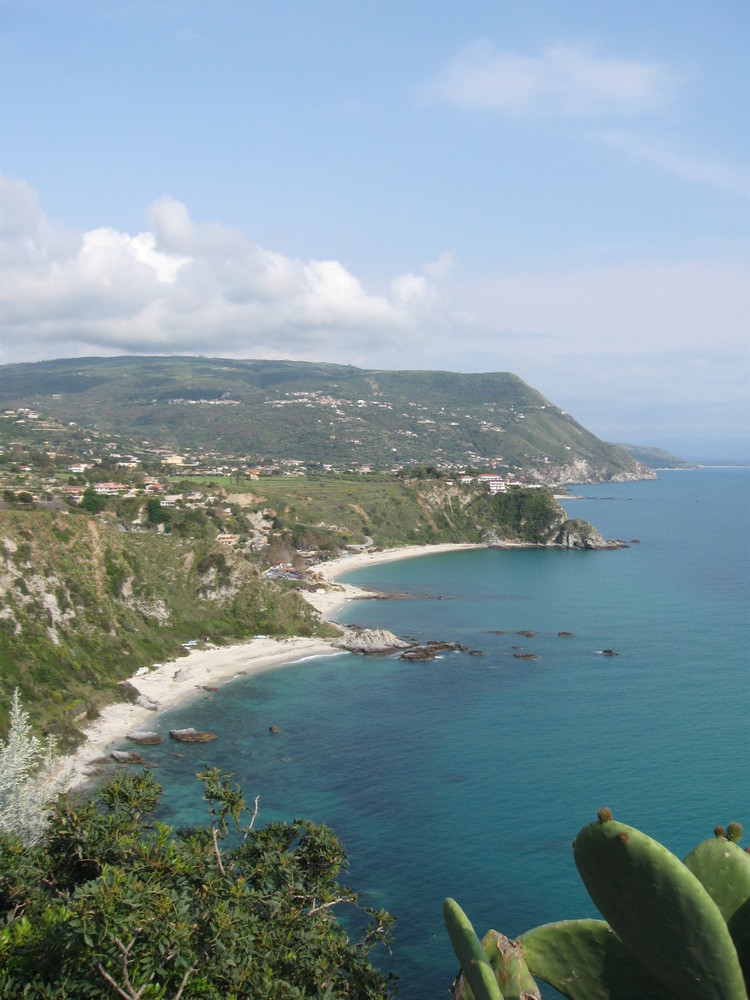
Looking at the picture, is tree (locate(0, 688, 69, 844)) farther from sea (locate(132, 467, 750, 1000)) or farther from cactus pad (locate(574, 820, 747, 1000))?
cactus pad (locate(574, 820, 747, 1000))

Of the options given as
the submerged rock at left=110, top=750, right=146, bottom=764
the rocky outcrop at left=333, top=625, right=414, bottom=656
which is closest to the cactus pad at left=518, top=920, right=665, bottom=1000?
the submerged rock at left=110, top=750, right=146, bottom=764

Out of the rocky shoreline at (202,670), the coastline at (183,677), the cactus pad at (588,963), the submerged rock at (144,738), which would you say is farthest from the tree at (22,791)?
the cactus pad at (588,963)

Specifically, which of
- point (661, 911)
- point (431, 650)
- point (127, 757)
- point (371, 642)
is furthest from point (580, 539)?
point (661, 911)

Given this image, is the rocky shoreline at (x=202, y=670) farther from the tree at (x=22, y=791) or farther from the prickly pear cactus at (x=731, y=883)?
the prickly pear cactus at (x=731, y=883)

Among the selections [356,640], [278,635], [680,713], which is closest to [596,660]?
[680,713]

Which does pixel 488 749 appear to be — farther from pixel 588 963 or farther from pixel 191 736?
pixel 588 963

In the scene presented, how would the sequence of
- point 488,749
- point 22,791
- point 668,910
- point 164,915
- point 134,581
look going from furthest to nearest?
point 134,581 → point 488,749 → point 22,791 → point 164,915 → point 668,910
